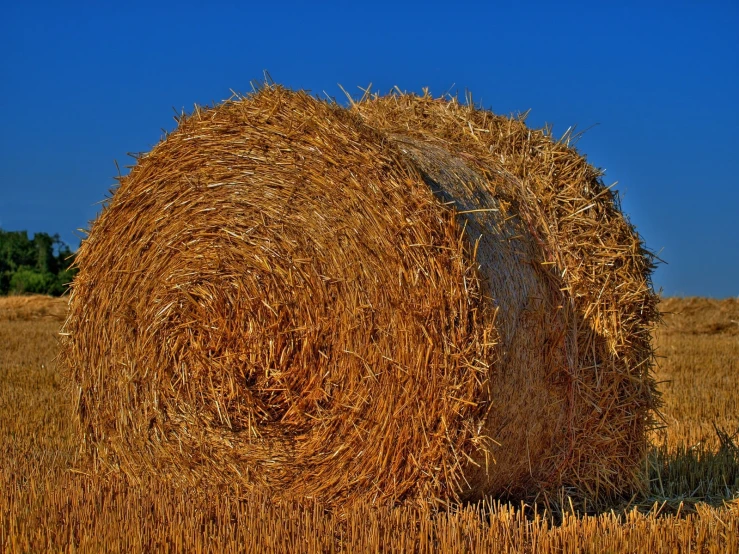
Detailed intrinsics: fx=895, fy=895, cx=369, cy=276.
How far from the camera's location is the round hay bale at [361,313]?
14.6 ft

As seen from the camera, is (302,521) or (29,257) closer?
(302,521)

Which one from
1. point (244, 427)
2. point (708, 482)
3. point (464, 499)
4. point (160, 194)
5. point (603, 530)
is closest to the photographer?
point (603, 530)

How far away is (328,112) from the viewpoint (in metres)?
4.82

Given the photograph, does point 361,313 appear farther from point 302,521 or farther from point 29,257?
point 29,257

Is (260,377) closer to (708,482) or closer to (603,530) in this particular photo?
(603,530)

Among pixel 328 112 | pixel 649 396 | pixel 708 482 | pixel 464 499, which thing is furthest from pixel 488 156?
pixel 708 482

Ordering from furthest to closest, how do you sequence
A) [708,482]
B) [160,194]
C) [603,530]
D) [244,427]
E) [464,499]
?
1. [708,482]
2. [160,194]
3. [244,427]
4. [464,499]
5. [603,530]

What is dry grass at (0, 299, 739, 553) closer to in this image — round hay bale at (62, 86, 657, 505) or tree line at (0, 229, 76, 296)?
round hay bale at (62, 86, 657, 505)

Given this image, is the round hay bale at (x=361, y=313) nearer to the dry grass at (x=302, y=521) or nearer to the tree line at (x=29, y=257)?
the dry grass at (x=302, y=521)

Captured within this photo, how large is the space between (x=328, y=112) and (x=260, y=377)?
4.87 ft

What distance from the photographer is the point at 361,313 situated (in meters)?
4.57

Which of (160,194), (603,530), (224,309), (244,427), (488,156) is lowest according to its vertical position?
(603,530)

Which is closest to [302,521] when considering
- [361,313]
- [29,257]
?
[361,313]

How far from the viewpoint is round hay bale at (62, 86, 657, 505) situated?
14.6 feet
